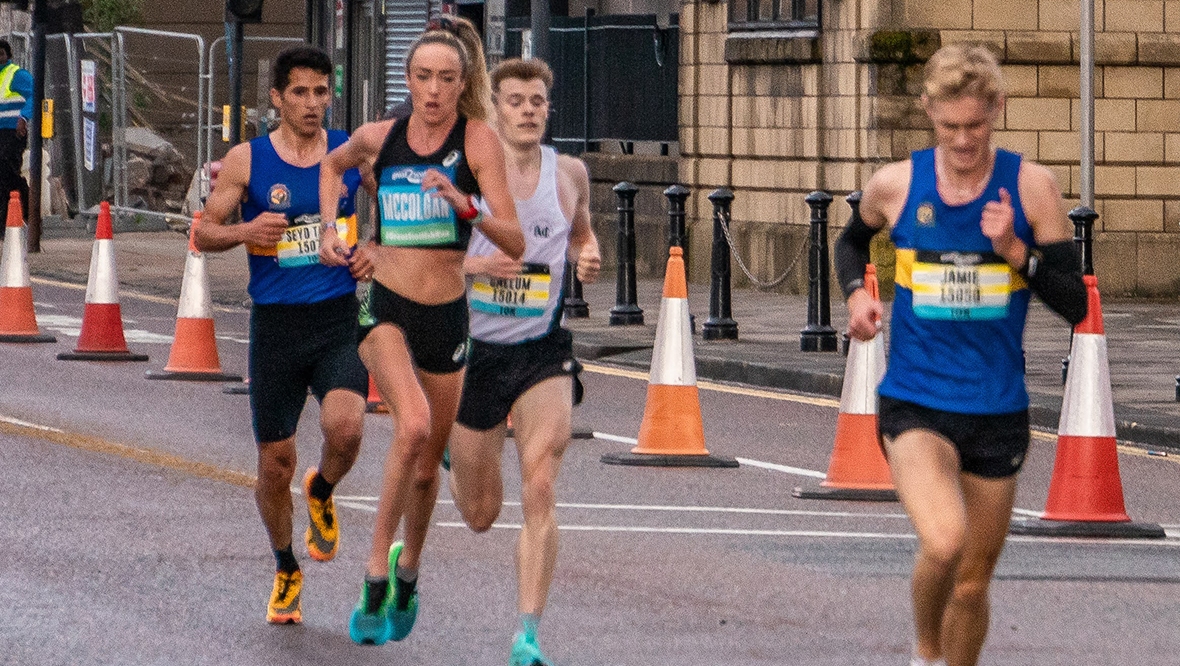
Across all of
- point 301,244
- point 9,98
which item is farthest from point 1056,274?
point 9,98

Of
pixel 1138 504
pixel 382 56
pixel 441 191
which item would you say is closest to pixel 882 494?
pixel 1138 504

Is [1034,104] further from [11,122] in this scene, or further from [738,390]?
[11,122]

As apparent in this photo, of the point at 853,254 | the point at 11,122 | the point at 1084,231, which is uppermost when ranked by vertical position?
the point at 11,122

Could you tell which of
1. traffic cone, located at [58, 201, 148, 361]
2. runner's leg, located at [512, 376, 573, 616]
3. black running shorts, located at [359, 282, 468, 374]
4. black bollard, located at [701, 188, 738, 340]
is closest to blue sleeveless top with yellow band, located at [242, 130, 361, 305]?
black running shorts, located at [359, 282, 468, 374]

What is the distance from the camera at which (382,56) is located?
30562mm

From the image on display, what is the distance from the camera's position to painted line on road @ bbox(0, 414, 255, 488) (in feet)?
39.1

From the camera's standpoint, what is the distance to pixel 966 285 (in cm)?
677

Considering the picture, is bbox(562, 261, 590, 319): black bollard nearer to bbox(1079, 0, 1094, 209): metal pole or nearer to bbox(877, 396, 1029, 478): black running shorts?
bbox(1079, 0, 1094, 209): metal pole

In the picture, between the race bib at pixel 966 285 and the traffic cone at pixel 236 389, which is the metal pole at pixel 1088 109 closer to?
the traffic cone at pixel 236 389

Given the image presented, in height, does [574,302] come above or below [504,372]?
above

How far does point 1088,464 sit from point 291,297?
3567 millimetres

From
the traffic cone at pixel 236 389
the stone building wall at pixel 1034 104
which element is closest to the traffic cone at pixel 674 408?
the traffic cone at pixel 236 389

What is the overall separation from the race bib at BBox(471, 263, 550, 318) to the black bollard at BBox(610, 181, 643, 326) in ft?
39.2

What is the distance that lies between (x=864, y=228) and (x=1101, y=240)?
52.9ft
